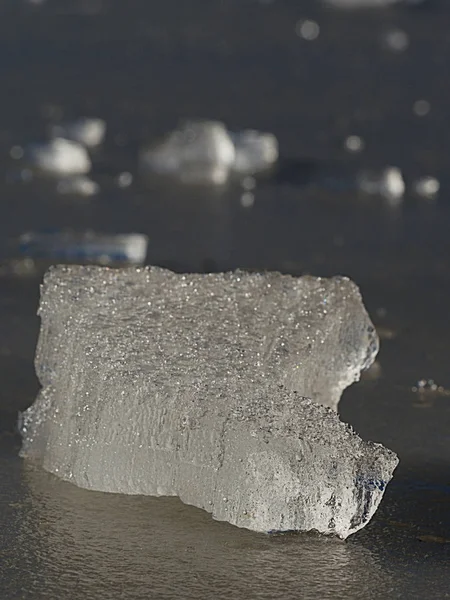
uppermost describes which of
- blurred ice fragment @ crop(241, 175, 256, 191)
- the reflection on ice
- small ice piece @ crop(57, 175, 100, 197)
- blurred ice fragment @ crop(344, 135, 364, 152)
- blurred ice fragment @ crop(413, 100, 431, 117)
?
the reflection on ice

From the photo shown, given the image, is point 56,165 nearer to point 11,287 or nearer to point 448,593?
point 11,287

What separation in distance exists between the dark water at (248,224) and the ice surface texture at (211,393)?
0.05 meters

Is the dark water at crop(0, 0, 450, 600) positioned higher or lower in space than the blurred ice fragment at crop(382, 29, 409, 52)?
lower

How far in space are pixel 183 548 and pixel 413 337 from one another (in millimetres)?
1191

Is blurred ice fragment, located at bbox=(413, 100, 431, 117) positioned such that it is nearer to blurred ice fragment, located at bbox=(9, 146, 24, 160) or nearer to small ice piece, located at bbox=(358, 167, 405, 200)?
small ice piece, located at bbox=(358, 167, 405, 200)

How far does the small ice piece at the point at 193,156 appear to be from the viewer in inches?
180

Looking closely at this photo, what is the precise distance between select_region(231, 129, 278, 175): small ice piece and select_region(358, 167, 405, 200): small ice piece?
0.41 meters

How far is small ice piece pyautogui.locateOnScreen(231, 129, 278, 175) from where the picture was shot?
15.4 feet

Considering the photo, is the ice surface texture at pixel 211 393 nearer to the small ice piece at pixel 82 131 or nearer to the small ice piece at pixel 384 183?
the small ice piece at pixel 384 183

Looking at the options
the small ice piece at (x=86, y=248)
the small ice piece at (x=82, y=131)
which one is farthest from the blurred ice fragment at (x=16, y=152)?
the small ice piece at (x=86, y=248)

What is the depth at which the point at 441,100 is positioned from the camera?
5.67 meters

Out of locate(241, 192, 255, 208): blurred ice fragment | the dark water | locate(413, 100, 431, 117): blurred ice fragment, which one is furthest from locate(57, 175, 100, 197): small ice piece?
locate(413, 100, 431, 117): blurred ice fragment

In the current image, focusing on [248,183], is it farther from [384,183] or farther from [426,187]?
[426,187]

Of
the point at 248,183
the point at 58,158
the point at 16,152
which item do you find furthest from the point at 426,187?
the point at 16,152
